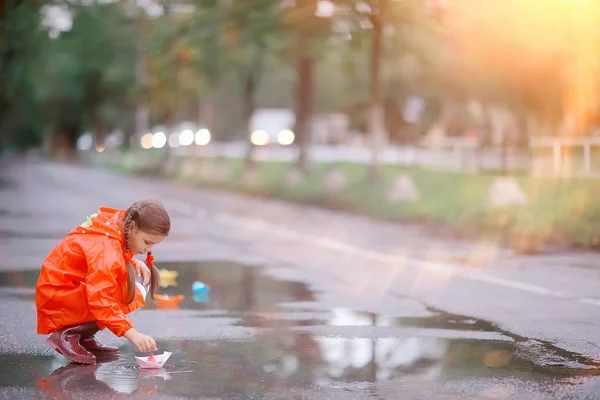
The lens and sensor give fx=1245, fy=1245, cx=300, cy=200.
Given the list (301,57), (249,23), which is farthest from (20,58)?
(301,57)

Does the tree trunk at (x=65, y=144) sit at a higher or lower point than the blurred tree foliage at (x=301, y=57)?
lower

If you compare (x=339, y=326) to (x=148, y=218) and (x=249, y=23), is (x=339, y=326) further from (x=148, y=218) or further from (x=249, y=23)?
(x=249, y=23)

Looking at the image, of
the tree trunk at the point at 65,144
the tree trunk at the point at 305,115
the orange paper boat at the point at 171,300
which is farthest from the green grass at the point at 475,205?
the tree trunk at the point at 65,144

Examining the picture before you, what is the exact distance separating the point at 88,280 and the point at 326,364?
62.1 inches

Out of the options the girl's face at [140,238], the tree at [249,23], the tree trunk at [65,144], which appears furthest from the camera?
the tree trunk at [65,144]

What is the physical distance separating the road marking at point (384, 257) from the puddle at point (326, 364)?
2.30 m

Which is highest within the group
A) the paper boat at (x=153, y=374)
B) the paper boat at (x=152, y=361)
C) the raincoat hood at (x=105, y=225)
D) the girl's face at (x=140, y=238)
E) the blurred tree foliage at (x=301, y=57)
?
the blurred tree foliage at (x=301, y=57)

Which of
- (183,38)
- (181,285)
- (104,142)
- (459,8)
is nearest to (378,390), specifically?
(181,285)

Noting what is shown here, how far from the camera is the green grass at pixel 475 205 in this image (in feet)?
65.2

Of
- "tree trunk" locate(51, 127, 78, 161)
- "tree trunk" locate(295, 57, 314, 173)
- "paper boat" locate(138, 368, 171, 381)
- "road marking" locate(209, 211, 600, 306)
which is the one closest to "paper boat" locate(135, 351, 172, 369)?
"paper boat" locate(138, 368, 171, 381)

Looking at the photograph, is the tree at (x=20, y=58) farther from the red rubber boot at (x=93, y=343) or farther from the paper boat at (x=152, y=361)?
the paper boat at (x=152, y=361)

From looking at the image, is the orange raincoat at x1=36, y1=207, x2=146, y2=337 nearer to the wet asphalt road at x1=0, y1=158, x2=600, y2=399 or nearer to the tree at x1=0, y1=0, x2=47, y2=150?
the wet asphalt road at x1=0, y1=158, x2=600, y2=399

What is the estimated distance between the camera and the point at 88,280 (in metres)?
7.54

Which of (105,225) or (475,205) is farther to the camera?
(475,205)
